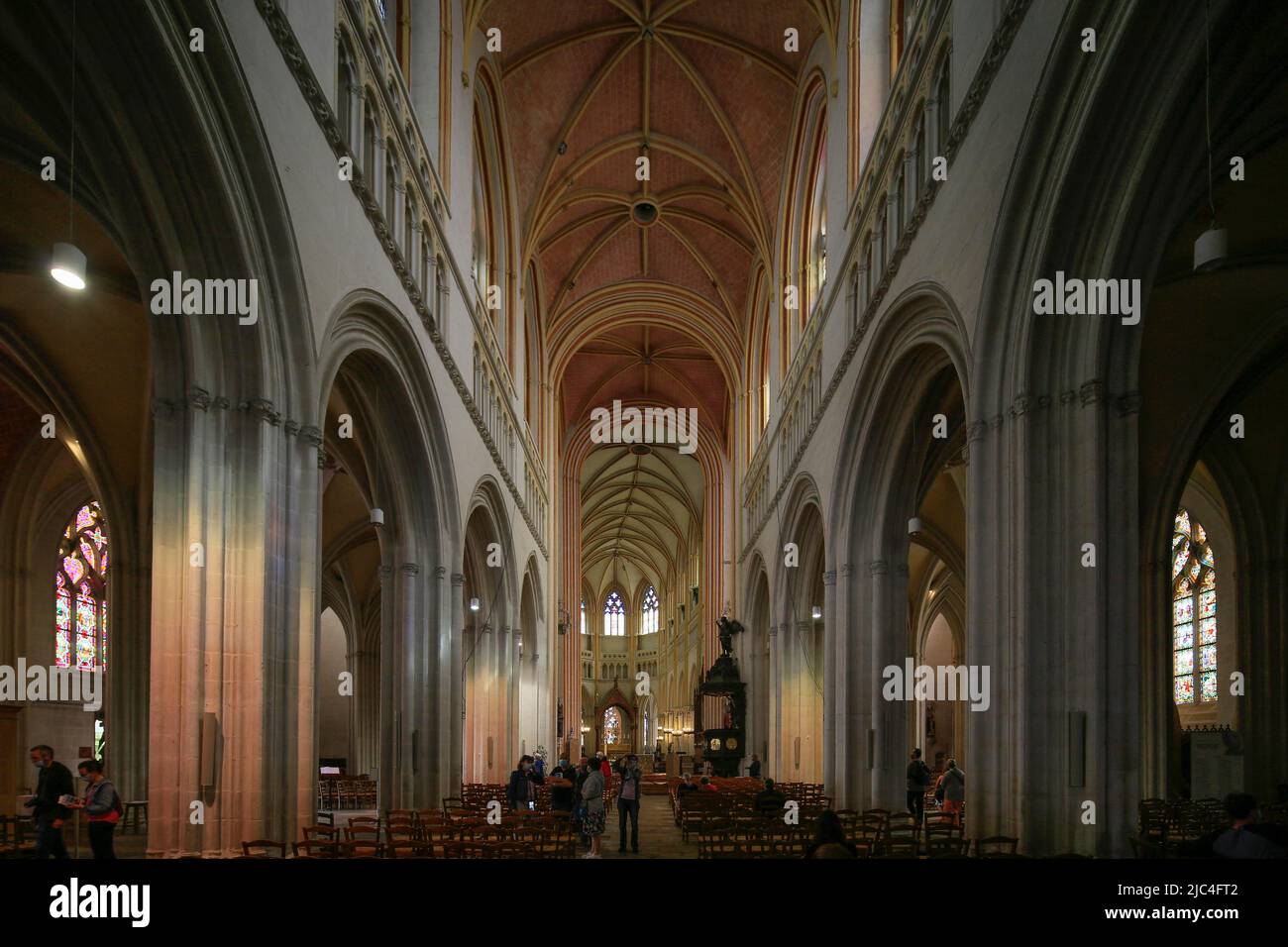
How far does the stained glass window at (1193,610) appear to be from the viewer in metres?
20.8

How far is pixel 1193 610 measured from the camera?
2144 centimetres

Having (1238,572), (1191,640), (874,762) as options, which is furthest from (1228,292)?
(1191,640)

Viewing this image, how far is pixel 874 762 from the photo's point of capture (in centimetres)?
1688

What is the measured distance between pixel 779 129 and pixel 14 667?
19.9 m

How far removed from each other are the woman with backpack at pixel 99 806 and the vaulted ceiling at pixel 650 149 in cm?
1622

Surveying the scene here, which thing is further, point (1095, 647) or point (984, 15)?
point (984, 15)

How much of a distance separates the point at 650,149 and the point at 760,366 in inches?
313

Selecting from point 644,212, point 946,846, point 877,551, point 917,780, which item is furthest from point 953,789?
point 644,212

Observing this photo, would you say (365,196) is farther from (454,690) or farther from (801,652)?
(801,652)

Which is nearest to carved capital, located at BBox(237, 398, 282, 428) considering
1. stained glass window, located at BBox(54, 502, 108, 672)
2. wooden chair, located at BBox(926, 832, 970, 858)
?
wooden chair, located at BBox(926, 832, 970, 858)

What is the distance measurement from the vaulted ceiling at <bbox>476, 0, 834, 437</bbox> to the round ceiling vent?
0.05m

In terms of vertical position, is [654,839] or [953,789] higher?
[953,789]

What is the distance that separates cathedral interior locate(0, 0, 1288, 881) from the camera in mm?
9312

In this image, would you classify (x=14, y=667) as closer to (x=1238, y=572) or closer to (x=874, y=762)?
(x=874, y=762)
